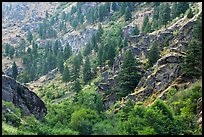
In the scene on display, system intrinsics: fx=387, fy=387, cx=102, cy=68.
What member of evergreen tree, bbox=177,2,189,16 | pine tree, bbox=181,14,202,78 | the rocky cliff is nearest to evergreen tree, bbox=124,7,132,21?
evergreen tree, bbox=177,2,189,16

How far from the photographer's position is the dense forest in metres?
42.4

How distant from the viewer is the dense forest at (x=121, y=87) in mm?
42406

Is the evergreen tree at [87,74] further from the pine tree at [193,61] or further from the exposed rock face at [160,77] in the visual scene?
the pine tree at [193,61]

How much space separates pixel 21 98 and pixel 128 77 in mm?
23595

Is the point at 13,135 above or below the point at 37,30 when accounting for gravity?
above

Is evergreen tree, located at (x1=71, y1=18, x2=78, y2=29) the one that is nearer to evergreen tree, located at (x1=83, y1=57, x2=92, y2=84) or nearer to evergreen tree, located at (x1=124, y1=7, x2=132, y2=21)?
evergreen tree, located at (x1=124, y1=7, x2=132, y2=21)

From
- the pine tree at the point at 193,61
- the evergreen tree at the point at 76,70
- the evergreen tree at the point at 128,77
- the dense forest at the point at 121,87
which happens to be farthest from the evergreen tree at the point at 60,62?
the pine tree at the point at 193,61

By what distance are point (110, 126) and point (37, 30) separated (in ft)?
500

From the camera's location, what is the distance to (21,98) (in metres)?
50.3

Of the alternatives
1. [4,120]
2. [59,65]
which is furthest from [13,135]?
[59,65]

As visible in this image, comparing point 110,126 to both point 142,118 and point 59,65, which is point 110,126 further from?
point 59,65

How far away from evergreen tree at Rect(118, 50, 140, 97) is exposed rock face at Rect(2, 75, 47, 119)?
19.2m

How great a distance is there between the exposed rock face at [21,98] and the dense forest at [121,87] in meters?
1.06

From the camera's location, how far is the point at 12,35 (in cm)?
19450
